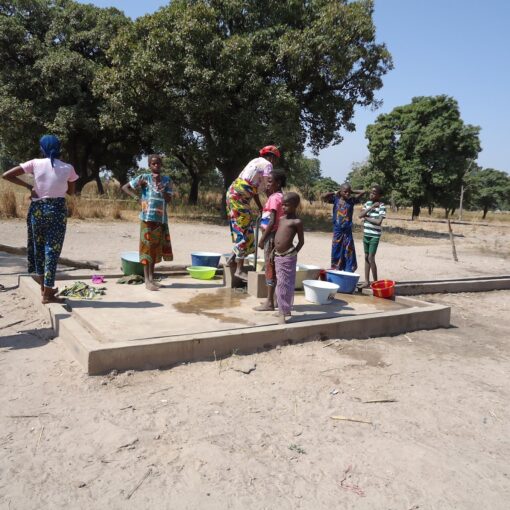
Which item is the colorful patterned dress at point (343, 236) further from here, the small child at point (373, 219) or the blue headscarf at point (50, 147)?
the blue headscarf at point (50, 147)

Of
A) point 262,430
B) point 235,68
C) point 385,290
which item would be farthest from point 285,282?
point 235,68

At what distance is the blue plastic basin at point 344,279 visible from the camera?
6.09m

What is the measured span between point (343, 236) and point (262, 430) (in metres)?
4.27

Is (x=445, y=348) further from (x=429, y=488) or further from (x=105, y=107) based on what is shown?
(x=105, y=107)

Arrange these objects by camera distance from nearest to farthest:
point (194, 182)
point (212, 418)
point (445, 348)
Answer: point (212, 418), point (445, 348), point (194, 182)

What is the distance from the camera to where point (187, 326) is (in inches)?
163

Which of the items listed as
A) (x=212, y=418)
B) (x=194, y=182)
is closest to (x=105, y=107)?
(x=194, y=182)

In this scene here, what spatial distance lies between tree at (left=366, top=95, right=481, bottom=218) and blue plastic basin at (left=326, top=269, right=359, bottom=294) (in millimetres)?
27890

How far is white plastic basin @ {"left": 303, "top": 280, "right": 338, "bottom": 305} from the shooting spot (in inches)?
207

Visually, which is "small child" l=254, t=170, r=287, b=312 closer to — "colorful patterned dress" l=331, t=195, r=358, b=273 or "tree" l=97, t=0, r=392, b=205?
"colorful patterned dress" l=331, t=195, r=358, b=273

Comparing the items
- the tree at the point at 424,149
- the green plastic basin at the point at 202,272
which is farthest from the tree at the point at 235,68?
the tree at the point at 424,149

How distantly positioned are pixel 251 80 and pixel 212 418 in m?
14.5

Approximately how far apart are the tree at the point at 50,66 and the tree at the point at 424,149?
20.4m

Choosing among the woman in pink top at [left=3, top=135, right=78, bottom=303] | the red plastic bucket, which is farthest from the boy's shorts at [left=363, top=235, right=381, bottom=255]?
the woman in pink top at [left=3, top=135, right=78, bottom=303]
